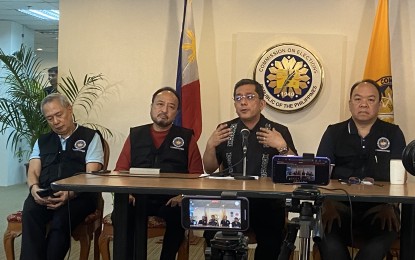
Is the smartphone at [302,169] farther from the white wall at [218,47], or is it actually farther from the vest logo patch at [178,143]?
the white wall at [218,47]

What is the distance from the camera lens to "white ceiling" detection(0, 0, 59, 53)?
656cm

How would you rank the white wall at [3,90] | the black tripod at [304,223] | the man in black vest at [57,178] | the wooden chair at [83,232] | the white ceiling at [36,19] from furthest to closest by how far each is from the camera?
the white wall at [3,90]
the white ceiling at [36,19]
the wooden chair at [83,232]
the man in black vest at [57,178]
the black tripod at [304,223]

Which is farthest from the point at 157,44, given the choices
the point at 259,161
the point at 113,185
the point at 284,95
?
the point at 113,185

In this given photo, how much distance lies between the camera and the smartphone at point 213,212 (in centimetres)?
181

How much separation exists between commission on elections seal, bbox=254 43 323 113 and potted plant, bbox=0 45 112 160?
1.39 m

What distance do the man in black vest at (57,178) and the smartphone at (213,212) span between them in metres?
1.37

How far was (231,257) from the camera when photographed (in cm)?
176

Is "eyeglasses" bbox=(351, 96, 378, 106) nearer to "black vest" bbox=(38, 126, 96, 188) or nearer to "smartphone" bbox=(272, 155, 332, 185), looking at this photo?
"smartphone" bbox=(272, 155, 332, 185)

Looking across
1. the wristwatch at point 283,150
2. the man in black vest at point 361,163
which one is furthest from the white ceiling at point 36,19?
the man in black vest at point 361,163

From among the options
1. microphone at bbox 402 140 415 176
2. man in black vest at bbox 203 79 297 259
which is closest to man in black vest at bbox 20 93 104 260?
man in black vest at bbox 203 79 297 259

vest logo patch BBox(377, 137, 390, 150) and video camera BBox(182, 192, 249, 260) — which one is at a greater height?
vest logo patch BBox(377, 137, 390, 150)

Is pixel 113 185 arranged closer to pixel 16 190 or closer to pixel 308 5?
pixel 308 5

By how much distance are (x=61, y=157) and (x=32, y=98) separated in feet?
4.18

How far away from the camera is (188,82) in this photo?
4.24 metres
